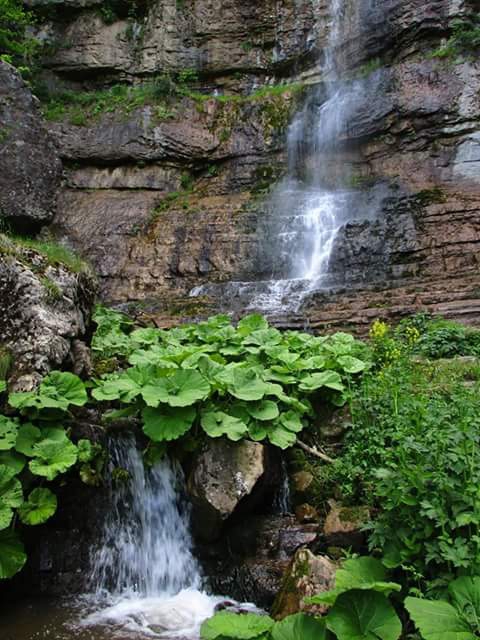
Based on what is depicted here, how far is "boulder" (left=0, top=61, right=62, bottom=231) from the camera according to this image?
809 centimetres

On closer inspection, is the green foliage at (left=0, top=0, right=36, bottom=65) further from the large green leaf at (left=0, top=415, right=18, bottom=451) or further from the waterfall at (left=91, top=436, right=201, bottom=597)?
the waterfall at (left=91, top=436, right=201, bottom=597)

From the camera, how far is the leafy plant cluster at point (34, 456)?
424cm

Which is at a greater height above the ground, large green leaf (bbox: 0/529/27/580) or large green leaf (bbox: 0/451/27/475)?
large green leaf (bbox: 0/451/27/475)

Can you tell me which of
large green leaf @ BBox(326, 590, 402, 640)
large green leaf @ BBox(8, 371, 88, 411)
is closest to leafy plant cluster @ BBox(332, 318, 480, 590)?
large green leaf @ BBox(326, 590, 402, 640)

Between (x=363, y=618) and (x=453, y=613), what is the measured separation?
495mm

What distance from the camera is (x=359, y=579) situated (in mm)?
3451

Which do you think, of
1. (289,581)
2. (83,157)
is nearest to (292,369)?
(289,581)

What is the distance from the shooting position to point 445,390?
18.7 feet

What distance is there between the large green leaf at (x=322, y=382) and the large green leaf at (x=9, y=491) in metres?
2.84

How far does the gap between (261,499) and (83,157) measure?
50.1ft

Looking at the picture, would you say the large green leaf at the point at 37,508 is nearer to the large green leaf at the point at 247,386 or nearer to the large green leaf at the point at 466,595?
the large green leaf at the point at 247,386

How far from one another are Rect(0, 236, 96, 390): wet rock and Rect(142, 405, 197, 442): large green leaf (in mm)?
1054

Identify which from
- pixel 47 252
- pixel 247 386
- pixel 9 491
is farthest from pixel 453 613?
pixel 47 252

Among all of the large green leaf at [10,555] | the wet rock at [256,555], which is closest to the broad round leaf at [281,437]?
the wet rock at [256,555]
